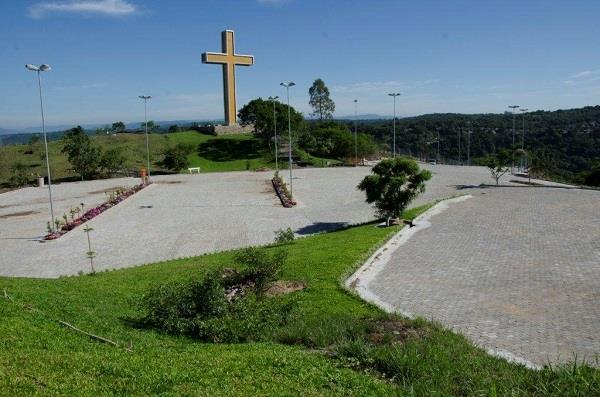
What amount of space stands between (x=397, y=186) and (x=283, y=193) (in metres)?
12.6

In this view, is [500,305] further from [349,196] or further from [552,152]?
[552,152]

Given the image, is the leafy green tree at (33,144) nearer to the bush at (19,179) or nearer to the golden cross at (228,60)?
the bush at (19,179)

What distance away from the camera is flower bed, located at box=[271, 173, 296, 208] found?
29.4 m

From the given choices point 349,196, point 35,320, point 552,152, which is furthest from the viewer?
point 552,152

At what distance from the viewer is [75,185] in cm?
4228

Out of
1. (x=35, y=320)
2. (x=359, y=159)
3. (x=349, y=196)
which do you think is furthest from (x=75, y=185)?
(x=35, y=320)

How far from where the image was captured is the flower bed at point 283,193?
2938 centimetres

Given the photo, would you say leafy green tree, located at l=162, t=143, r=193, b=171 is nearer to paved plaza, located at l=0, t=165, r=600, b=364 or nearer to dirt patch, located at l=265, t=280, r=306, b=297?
paved plaza, located at l=0, t=165, r=600, b=364

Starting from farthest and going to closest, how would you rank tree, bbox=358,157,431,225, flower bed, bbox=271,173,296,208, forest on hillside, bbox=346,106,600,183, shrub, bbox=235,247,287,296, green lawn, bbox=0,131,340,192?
forest on hillside, bbox=346,106,600,183 < green lawn, bbox=0,131,340,192 < flower bed, bbox=271,173,296,208 < tree, bbox=358,157,431,225 < shrub, bbox=235,247,287,296

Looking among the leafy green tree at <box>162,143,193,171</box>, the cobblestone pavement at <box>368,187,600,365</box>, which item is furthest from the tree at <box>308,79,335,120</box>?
the cobblestone pavement at <box>368,187,600,365</box>

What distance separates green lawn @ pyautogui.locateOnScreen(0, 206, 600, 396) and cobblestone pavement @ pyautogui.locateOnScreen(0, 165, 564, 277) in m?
9.44

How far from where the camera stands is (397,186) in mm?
21203

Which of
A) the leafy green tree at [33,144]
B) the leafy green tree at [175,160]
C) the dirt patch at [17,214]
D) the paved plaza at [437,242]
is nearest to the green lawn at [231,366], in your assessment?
the paved plaza at [437,242]

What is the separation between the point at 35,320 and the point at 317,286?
6.24 metres
